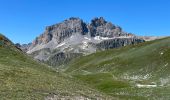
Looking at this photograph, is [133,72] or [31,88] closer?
[31,88]

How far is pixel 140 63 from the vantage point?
11325 cm

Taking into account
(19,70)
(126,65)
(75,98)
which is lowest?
(75,98)

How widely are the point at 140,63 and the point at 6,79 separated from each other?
233ft

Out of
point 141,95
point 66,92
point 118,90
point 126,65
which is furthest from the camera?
point 126,65

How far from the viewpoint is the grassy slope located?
70438 millimetres

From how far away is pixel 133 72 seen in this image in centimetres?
10656

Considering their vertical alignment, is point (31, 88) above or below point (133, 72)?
below

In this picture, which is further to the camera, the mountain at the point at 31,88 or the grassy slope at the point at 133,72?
the grassy slope at the point at 133,72

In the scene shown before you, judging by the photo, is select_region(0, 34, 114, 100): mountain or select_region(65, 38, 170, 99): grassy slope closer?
select_region(0, 34, 114, 100): mountain

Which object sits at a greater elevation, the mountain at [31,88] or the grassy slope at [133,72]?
the grassy slope at [133,72]

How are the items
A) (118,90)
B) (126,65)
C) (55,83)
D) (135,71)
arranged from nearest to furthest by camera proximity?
(55,83) → (118,90) → (135,71) → (126,65)

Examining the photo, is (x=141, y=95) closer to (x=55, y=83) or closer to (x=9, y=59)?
(x=55, y=83)

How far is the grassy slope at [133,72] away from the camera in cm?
7044

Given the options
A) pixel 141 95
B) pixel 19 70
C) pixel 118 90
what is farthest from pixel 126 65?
pixel 19 70
